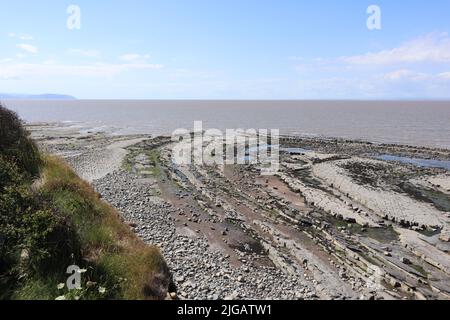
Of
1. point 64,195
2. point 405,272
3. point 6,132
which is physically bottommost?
point 405,272

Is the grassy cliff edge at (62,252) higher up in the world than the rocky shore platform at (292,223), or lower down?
higher up

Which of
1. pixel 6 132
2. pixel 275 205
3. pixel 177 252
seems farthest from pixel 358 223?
pixel 6 132

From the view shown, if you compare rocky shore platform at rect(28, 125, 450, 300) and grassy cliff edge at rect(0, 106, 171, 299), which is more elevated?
grassy cliff edge at rect(0, 106, 171, 299)

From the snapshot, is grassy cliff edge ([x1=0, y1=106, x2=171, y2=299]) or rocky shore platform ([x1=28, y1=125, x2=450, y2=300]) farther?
rocky shore platform ([x1=28, y1=125, x2=450, y2=300])

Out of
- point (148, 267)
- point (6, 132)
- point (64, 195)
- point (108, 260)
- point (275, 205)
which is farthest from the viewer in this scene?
point (275, 205)

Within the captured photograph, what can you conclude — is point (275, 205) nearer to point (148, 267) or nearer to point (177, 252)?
point (177, 252)

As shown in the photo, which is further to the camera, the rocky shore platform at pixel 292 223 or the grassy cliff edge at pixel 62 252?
the rocky shore platform at pixel 292 223

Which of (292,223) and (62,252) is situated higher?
(62,252)

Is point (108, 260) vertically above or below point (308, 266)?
above

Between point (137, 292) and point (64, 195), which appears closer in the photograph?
point (137, 292)

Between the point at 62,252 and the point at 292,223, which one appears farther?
the point at 292,223
